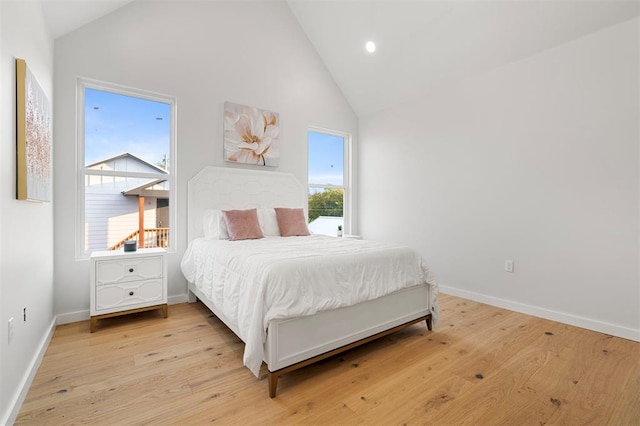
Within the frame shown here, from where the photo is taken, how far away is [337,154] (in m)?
4.96

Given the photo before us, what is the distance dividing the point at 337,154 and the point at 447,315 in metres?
2.95

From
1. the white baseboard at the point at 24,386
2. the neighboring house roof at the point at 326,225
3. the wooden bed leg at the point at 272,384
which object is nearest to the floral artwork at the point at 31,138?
the white baseboard at the point at 24,386

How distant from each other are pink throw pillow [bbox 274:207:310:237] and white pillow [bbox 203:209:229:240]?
0.65 metres

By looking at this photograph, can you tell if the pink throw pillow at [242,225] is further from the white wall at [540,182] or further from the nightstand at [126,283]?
the white wall at [540,182]

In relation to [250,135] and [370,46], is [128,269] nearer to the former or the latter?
[250,135]

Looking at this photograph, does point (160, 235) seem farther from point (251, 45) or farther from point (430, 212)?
point (430, 212)

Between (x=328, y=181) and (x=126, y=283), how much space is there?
303 centimetres

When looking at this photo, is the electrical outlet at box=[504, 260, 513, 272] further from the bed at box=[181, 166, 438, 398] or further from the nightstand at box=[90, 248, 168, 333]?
the nightstand at box=[90, 248, 168, 333]

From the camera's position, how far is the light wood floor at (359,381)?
1537 millimetres

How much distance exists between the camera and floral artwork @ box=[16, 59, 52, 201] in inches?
63.5

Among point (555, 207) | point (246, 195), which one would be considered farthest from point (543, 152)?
point (246, 195)

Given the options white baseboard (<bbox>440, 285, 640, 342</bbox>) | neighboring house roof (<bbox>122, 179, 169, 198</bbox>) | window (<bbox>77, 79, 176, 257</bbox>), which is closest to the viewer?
white baseboard (<bbox>440, 285, 640, 342</bbox>)

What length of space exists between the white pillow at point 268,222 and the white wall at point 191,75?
0.79 meters

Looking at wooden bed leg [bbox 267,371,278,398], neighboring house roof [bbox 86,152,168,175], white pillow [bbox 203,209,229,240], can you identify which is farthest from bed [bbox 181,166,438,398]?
neighboring house roof [bbox 86,152,168,175]
